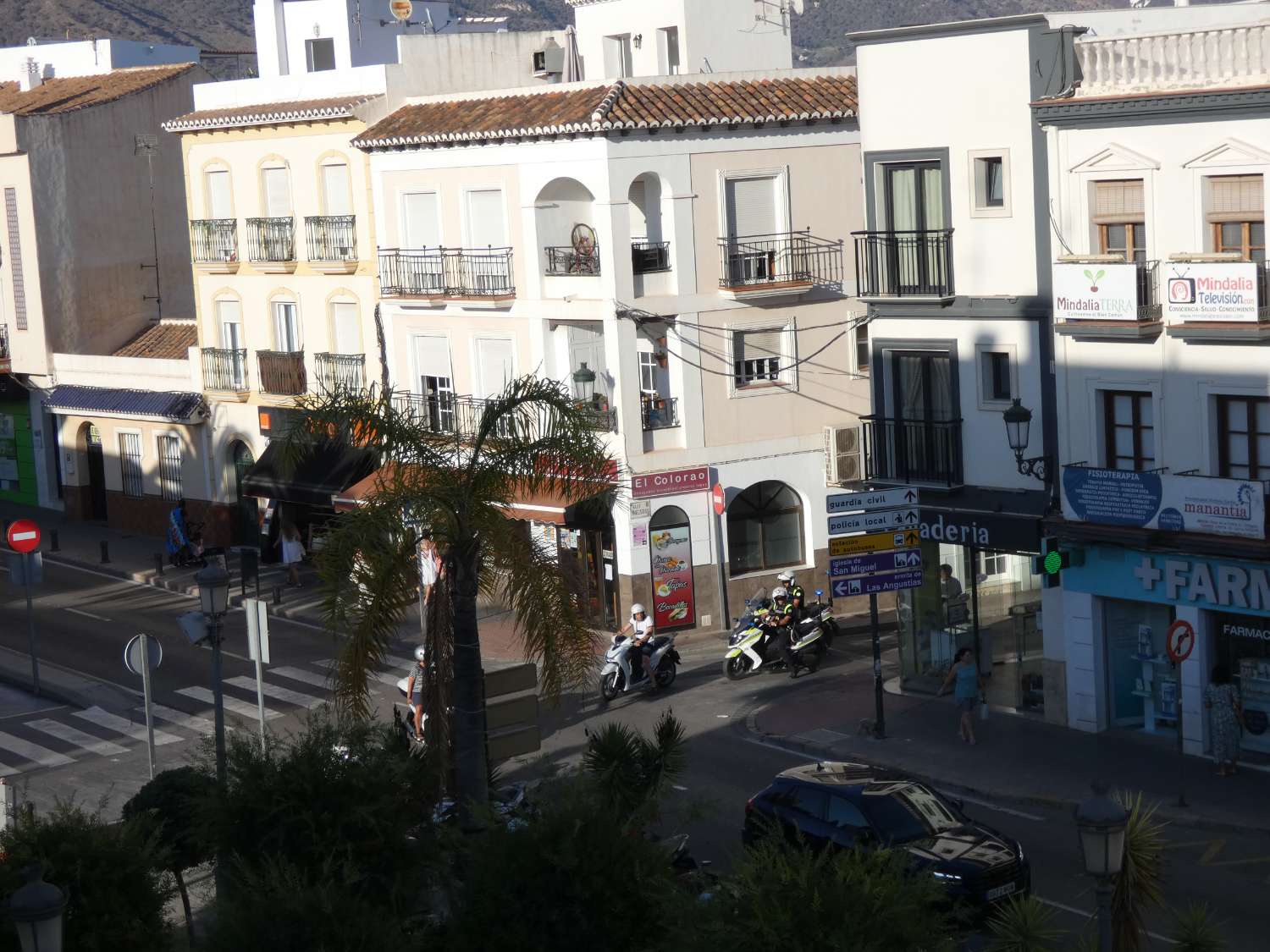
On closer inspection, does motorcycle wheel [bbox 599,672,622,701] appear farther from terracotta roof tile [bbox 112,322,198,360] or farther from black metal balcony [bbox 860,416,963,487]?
terracotta roof tile [bbox 112,322,198,360]

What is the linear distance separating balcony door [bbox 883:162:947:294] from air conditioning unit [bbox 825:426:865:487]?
6731mm

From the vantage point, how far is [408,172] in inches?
1452

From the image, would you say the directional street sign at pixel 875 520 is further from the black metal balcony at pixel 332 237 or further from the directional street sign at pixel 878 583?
the black metal balcony at pixel 332 237

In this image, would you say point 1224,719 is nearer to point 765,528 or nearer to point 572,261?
point 765,528

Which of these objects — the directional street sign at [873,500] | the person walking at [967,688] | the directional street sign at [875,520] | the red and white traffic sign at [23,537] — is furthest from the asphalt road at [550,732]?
the directional street sign at [873,500]

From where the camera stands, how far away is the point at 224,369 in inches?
1705

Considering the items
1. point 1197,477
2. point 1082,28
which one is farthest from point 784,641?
point 1082,28

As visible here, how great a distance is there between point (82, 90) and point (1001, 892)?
38.7 meters

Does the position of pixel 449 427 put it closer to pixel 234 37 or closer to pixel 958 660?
pixel 958 660

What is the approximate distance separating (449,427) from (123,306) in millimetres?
15392

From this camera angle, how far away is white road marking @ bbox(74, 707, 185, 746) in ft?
91.5

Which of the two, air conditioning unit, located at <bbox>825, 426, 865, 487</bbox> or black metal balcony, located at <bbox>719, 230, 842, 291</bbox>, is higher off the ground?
black metal balcony, located at <bbox>719, 230, 842, 291</bbox>

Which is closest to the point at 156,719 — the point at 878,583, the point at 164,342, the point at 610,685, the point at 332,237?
the point at 610,685

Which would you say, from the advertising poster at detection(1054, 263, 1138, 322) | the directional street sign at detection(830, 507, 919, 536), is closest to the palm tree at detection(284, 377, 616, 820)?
the directional street sign at detection(830, 507, 919, 536)
